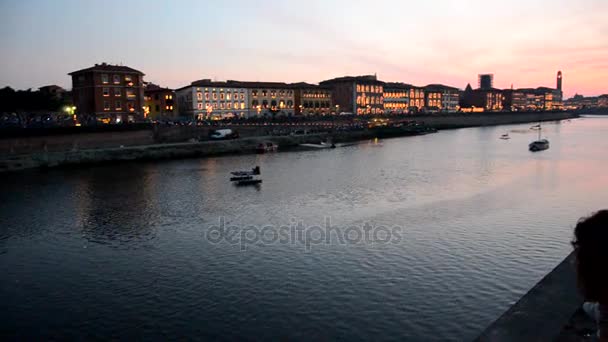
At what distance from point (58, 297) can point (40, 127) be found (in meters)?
63.2

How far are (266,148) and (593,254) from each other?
86810 mm

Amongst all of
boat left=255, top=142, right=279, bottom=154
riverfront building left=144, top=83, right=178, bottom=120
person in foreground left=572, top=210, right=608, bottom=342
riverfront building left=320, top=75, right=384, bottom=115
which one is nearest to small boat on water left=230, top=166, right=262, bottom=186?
boat left=255, top=142, right=279, bottom=154

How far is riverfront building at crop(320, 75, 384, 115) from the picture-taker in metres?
178

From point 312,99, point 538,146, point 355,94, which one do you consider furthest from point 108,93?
point 355,94

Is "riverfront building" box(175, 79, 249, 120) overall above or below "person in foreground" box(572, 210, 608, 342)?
above

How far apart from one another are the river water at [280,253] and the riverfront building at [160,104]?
81212 mm

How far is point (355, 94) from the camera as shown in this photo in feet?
582

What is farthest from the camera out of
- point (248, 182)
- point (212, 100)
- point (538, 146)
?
point (212, 100)

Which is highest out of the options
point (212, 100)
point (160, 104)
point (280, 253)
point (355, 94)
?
point (355, 94)

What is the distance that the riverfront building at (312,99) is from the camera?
161 metres

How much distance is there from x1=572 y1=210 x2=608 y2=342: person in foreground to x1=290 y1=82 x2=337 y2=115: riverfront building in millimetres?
153877

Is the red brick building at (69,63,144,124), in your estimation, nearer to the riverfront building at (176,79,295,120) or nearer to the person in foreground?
the riverfront building at (176,79,295,120)

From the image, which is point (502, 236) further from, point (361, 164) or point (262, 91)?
point (262, 91)

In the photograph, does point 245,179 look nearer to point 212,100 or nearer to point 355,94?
point 212,100
